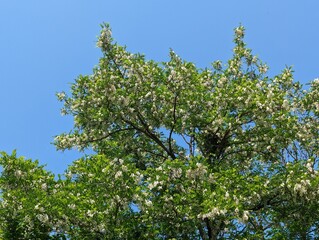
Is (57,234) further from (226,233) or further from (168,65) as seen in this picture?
(168,65)

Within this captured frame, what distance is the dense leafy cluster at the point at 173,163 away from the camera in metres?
16.3

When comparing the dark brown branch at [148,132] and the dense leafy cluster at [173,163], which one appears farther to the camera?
the dark brown branch at [148,132]

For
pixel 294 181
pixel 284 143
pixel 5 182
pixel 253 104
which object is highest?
pixel 253 104

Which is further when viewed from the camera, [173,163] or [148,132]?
[148,132]

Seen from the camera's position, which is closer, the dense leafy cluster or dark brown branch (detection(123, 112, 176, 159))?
the dense leafy cluster

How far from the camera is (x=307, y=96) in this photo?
2530 cm

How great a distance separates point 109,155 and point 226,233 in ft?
22.4

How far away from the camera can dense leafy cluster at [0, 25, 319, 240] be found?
53.5 feet

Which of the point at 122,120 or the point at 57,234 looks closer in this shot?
the point at 57,234

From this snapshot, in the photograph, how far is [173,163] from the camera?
55.1 ft

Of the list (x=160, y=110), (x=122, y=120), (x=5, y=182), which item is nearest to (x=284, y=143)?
(x=160, y=110)

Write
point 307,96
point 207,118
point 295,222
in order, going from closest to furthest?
point 295,222, point 207,118, point 307,96

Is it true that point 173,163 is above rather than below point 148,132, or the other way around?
below

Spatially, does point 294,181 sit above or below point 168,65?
below
